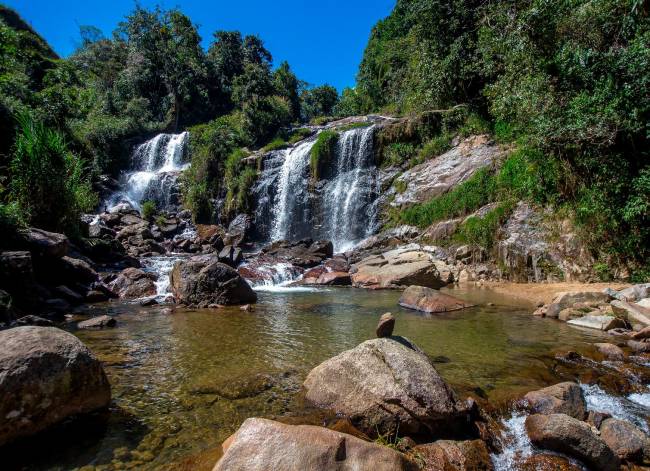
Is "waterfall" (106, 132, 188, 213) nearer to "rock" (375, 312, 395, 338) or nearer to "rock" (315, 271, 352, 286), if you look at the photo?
"rock" (315, 271, 352, 286)

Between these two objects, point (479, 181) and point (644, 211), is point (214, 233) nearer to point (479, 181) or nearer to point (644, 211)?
point (479, 181)

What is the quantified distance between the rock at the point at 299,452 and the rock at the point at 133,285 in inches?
431

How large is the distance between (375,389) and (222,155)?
102ft

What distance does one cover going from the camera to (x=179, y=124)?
44.6 m

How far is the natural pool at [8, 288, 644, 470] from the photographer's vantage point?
11.6 ft

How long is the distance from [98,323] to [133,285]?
481cm

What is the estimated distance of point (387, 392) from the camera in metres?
3.89

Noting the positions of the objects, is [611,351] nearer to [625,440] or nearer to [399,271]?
[625,440]

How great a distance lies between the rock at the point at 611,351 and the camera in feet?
19.8

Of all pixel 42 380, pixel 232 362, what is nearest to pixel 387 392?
pixel 232 362

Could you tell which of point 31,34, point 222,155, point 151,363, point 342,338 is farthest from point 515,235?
point 31,34

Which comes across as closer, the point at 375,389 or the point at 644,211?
the point at 375,389

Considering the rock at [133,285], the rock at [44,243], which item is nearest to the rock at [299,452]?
the rock at [44,243]

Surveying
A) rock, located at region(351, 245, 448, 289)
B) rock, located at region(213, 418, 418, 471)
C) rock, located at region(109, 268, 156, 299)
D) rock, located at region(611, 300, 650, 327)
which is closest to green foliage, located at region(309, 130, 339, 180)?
rock, located at region(351, 245, 448, 289)
